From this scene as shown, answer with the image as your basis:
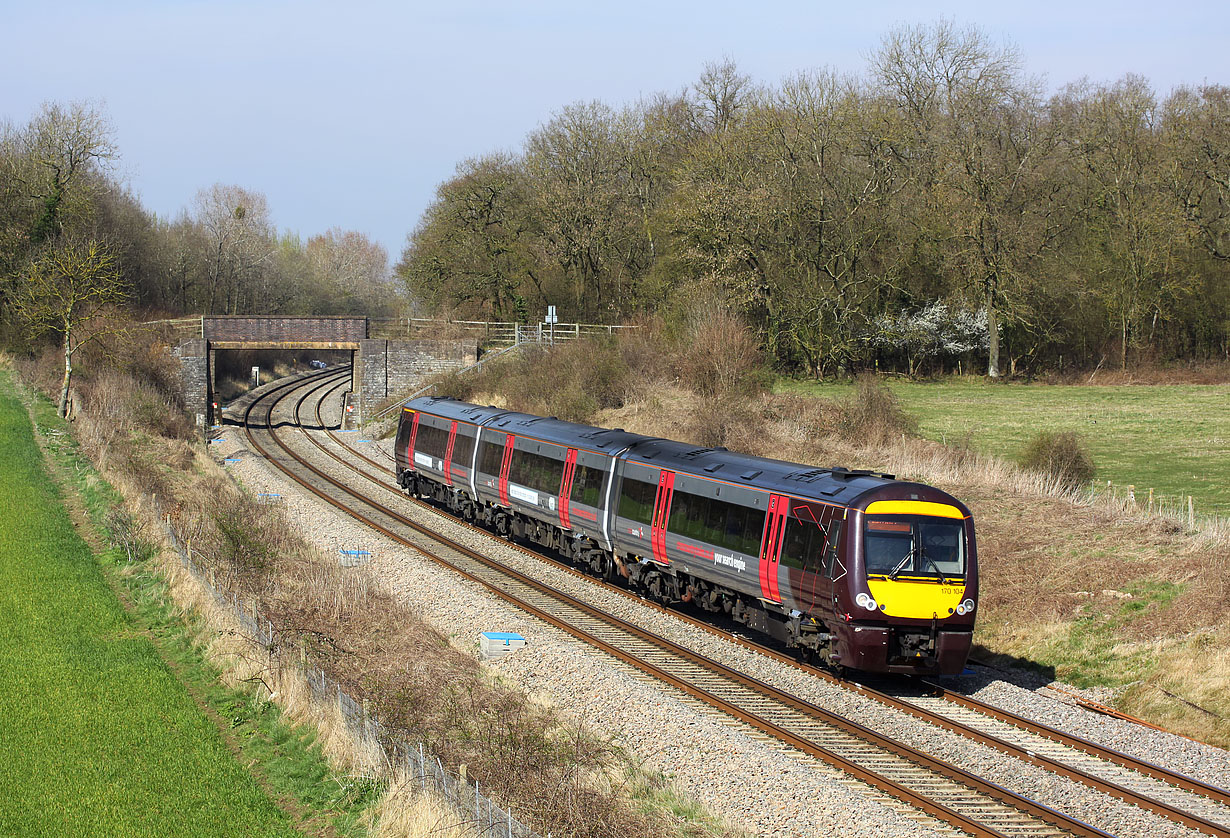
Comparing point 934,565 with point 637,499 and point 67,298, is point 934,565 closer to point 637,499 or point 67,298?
point 637,499

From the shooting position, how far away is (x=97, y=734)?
1218 cm

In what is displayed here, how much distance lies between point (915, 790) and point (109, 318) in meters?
40.0

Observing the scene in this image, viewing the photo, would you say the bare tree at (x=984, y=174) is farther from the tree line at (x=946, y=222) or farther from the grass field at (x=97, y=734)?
the grass field at (x=97, y=734)

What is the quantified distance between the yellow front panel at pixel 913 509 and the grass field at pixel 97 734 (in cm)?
835

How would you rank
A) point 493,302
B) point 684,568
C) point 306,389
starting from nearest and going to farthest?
1. point 684,568
2. point 493,302
3. point 306,389

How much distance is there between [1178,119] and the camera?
48.3m

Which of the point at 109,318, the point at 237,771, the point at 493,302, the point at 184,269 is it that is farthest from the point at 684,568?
the point at 184,269

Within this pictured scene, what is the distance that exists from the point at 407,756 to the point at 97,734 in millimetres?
4226

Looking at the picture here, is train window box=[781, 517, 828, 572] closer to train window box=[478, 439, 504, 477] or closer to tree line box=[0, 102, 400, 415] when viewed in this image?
train window box=[478, 439, 504, 477]

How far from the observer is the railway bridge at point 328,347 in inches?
1784

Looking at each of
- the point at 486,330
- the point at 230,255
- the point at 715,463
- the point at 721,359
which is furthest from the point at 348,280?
the point at 715,463

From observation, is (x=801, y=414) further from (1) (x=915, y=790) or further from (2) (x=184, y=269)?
(2) (x=184, y=269)

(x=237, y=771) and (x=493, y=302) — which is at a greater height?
(x=493, y=302)

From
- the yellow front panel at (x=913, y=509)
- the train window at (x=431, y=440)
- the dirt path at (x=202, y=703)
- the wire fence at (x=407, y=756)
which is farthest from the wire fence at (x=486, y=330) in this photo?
the yellow front panel at (x=913, y=509)
